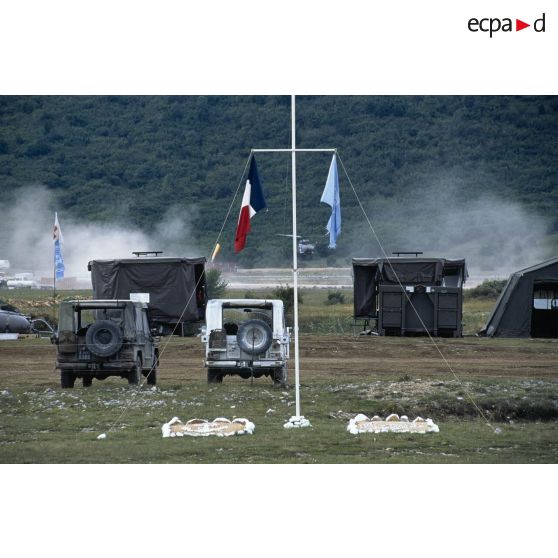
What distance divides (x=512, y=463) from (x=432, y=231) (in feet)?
208

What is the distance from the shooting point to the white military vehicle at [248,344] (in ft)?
70.8

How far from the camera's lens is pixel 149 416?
18578 mm

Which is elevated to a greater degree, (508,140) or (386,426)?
(508,140)

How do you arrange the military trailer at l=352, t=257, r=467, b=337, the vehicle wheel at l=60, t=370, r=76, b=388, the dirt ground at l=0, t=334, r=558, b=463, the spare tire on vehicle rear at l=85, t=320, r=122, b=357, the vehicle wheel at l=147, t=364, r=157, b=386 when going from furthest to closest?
1. the military trailer at l=352, t=257, r=467, b=337
2. the vehicle wheel at l=147, t=364, r=157, b=386
3. the vehicle wheel at l=60, t=370, r=76, b=388
4. the spare tire on vehicle rear at l=85, t=320, r=122, b=357
5. the dirt ground at l=0, t=334, r=558, b=463

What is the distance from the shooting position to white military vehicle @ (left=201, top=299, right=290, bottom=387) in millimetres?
21578

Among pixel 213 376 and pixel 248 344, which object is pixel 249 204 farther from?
pixel 213 376

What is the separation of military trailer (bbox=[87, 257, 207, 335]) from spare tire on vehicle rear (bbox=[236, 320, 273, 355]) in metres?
12.3

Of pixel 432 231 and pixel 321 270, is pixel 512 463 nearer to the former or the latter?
pixel 321 270

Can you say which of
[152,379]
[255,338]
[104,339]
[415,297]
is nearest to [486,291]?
[415,297]

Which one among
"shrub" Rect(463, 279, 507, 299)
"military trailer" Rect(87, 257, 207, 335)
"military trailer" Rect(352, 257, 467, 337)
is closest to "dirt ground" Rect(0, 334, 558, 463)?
"military trailer" Rect(352, 257, 467, 337)

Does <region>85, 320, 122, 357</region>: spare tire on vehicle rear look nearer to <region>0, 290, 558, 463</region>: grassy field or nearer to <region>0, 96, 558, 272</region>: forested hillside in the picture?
<region>0, 290, 558, 463</region>: grassy field

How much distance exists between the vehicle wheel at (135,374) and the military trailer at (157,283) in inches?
457

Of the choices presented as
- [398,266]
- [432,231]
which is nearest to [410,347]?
[398,266]

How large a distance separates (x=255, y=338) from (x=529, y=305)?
46.7 feet
